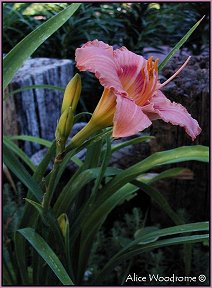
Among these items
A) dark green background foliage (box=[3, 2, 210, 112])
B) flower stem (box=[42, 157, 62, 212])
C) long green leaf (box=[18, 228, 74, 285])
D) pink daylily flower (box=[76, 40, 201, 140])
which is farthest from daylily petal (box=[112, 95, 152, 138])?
dark green background foliage (box=[3, 2, 210, 112])

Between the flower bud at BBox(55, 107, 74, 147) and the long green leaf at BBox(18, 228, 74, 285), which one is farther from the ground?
the flower bud at BBox(55, 107, 74, 147)

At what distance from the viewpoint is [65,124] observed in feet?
2.06

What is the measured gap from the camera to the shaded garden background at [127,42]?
1.21 meters

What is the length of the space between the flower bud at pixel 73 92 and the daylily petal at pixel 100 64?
4 centimetres

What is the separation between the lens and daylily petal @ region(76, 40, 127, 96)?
0.57 metres

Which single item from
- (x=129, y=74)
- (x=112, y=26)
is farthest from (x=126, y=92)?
(x=112, y=26)

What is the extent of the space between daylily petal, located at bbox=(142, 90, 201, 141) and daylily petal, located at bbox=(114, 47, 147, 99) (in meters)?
0.03

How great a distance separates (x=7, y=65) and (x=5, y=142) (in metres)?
0.19

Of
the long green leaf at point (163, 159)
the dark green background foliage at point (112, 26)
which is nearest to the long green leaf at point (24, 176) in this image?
the long green leaf at point (163, 159)

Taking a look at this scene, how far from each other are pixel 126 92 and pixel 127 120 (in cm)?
8

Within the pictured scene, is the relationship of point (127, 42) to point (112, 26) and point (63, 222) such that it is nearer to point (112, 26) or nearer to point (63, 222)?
point (112, 26)

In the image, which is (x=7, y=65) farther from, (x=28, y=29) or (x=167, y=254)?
(x=28, y=29)

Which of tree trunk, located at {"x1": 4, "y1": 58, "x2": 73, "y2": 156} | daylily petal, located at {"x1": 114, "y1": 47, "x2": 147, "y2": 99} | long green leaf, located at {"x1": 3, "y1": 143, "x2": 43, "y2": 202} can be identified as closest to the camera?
daylily petal, located at {"x1": 114, "y1": 47, "x2": 147, "y2": 99}

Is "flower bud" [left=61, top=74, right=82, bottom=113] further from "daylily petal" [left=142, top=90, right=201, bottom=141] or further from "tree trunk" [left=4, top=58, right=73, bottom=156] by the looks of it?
"tree trunk" [left=4, top=58, right=73, bottom=156]
